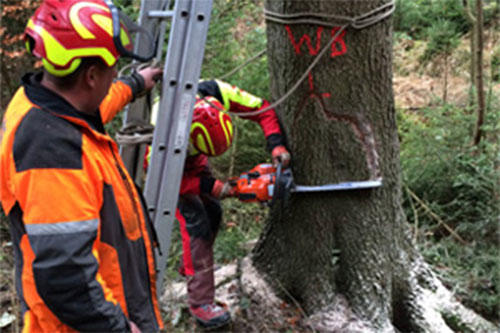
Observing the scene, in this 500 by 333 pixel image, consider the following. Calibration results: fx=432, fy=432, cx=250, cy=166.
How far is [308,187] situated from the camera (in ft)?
9.21

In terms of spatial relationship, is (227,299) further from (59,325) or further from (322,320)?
(59,325)

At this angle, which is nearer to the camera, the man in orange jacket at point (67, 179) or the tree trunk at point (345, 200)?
the man in orange jacket at point (67, 179)

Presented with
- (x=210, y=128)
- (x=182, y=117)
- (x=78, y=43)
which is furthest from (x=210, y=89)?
(x=78, y=43)

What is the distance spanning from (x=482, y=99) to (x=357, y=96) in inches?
93.5

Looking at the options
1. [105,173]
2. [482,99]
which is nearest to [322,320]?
[105,173]

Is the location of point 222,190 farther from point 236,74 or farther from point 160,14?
point 236,74

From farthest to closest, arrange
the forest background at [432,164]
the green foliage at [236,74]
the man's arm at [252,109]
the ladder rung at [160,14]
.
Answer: the green foliage at [236,74] < the forest background at [432,164] < the man's arm at [252,109] < the ladder rung at [160,14]

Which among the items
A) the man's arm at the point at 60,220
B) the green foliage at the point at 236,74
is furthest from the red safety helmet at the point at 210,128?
the green foliage at the point at 236,74

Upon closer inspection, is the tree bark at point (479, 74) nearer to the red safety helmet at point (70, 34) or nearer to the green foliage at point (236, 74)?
the green foliage at point (236, 74)

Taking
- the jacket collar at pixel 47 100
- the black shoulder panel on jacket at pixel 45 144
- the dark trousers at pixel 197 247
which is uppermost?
the jacket collar at pixel 47 100

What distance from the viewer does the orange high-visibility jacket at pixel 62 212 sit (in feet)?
4.55

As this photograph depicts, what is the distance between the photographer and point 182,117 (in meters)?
2.18

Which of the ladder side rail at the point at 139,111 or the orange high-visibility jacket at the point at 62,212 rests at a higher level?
the ladder side rail at the point at 139,111

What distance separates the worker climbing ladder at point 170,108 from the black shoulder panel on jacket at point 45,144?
726 mm
